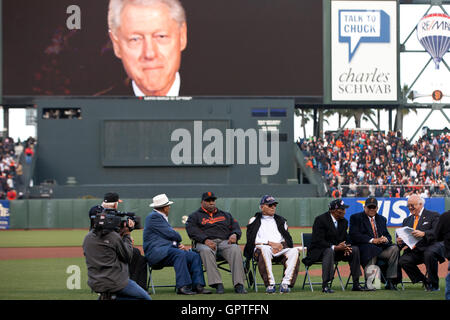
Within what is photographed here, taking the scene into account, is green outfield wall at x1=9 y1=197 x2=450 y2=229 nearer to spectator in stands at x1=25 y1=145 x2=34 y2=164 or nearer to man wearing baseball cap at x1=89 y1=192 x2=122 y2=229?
spectator in stands at x1=25 y1=145 x2=34 y2=164

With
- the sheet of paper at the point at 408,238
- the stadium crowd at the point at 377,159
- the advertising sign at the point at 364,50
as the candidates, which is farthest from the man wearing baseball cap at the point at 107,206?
the advertising sign at the point at 364,50

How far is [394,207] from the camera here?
111 ft

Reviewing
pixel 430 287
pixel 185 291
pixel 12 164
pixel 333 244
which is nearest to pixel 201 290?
pixel 185 291

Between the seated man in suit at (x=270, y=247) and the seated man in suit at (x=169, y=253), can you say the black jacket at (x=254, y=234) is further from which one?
the seated man in suit at (x=169, y=253)

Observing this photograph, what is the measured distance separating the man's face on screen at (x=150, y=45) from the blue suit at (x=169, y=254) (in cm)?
2634

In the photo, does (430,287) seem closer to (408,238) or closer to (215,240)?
(408,238)

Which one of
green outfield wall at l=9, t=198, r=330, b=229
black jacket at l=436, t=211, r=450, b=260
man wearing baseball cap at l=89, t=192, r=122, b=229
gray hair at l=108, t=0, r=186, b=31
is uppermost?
gray hair at l=108, t=0, r=186, b=31

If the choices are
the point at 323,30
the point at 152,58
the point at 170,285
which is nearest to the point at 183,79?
the point at 152,58

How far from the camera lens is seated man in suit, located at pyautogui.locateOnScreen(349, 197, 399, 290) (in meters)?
13.0

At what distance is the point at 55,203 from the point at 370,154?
52.1ft

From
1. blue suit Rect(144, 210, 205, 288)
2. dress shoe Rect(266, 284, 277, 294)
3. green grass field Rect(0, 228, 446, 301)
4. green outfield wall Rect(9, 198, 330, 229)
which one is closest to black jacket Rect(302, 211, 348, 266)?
green grass field Rect(0, 228, 446, 301)

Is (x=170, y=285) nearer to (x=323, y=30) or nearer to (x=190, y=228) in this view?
(x=190, y=228)

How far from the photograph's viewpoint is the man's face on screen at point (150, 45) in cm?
3800

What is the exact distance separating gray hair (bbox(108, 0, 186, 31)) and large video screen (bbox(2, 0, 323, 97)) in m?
0.34
